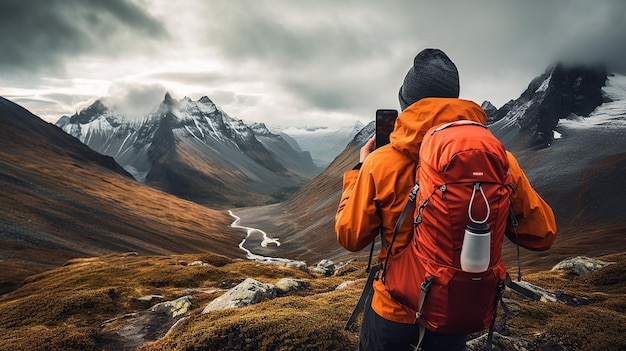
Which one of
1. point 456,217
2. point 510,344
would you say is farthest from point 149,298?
point 456,217

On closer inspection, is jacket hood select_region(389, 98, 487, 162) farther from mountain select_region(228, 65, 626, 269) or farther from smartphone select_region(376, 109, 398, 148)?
mountain select_region(228, 65, 626, 269)

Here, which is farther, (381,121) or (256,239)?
(256,239)

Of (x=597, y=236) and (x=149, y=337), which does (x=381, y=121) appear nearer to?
(x=149, y=337)

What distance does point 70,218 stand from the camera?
108062 millimetres

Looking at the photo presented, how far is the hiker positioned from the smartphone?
3.87 ft

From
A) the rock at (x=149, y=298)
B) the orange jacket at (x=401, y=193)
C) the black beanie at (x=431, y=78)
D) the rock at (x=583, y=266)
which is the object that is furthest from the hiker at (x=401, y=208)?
the rock at (x=583, y=266)

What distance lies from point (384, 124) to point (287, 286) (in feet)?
53.9

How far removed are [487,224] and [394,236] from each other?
1244mm

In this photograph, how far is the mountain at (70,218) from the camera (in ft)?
268

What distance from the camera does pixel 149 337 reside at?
1595 cm

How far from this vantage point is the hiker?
495 centimetres

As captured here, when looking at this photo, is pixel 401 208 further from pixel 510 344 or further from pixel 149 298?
pixel 149 298

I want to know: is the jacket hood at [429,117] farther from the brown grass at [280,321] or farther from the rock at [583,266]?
the rock at [583,266]

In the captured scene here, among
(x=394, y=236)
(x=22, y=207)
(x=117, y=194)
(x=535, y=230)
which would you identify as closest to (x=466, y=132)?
(x=394, y=236)
